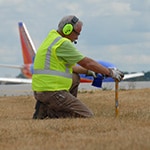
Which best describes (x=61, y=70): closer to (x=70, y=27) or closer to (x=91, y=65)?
(x=91, y=65)

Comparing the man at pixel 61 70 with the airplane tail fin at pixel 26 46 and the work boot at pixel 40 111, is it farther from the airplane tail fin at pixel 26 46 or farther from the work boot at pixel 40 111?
the airplane tail fin at pixel 26 46

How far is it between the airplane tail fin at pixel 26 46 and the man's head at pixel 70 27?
123 feet

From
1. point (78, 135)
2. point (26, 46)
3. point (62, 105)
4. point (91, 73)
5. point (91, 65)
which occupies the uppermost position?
point (91, 65)

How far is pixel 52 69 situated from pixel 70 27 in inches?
28.0

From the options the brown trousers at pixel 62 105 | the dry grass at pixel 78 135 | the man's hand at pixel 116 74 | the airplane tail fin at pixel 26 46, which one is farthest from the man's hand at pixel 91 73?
the airplane tail fin at pixel 26 46

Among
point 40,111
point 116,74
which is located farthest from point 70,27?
point 40,111

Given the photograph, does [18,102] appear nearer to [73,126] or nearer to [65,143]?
[73,126]

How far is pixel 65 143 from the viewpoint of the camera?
707 cm

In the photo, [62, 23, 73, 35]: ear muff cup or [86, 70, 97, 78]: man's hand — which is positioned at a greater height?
[62, 23, 73, 35]: ear muff cup

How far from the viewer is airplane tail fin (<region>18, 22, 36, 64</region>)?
48719mm

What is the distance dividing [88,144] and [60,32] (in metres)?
4.09

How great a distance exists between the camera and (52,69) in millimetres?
10562

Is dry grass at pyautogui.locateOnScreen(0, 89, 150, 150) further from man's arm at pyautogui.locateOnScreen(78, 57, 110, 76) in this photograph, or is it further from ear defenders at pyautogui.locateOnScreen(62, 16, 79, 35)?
ear defenders at pyautogui.locateOnScreen(62, 16, 79, 35)

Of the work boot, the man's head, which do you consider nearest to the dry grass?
the work boot
